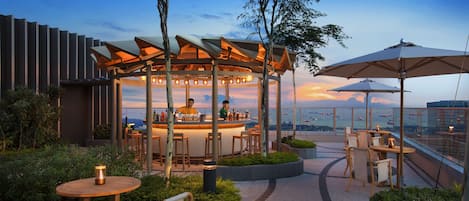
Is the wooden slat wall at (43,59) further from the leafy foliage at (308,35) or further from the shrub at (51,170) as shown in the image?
the leafy foliage at (308,35)

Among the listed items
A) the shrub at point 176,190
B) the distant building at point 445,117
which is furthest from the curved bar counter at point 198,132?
the distant building at point 445,117

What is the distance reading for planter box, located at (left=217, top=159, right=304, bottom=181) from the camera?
7191 mm

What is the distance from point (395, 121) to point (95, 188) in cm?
1179

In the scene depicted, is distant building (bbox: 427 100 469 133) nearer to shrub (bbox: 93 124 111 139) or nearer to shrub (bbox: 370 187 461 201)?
shrub (bbox: 370 187 461 201)

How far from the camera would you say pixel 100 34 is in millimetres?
17047

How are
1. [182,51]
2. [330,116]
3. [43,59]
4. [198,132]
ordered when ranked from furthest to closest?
1. [330,116]
2. [43,59]
3. [198,132]
4. [182,51]

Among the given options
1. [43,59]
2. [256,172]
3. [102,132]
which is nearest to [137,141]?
[256,172]

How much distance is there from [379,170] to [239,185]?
A: 2447 millimetres

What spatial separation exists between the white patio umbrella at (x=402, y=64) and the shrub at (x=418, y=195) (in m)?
1.48

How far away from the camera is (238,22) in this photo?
9.66m

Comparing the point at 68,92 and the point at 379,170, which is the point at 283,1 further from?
the point at 68,92

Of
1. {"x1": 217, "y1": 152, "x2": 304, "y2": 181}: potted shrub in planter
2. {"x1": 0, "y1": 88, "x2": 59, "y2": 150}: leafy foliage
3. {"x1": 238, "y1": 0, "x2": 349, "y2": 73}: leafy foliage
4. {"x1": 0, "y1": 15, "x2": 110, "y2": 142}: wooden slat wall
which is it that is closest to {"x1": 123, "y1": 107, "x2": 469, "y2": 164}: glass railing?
{"x1": 0, "y1": 15, "x2": 110, "y2": 142}: wooden slat wall

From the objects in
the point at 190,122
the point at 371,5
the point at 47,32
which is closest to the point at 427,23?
the point at 371,5

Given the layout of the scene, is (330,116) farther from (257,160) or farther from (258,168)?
(258,168)
